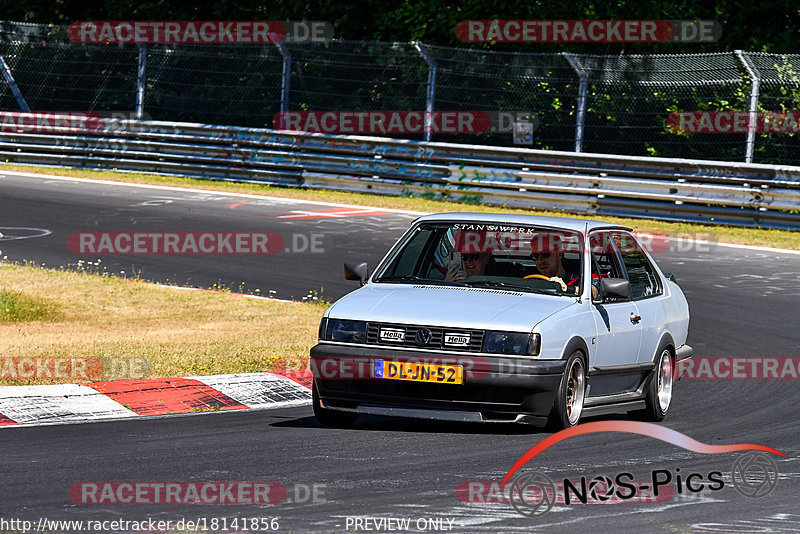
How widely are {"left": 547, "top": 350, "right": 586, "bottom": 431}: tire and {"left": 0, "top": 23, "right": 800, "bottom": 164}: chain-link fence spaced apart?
1242 cm

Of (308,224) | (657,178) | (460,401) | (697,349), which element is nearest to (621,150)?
(657,178)

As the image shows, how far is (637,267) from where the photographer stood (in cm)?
971

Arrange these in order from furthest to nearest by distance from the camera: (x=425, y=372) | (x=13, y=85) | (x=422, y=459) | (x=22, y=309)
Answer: (x=13, y=85), (x=22, y=309), (x=425, y=372), (x=422, y=459)

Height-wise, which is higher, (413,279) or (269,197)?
(413,279)

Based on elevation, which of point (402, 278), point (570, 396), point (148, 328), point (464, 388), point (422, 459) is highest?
point (402, 278)

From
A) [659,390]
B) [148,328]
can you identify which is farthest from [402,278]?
[148,328]

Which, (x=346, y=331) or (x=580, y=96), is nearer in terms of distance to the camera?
(x=346, y=331)

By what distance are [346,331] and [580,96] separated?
1404 cm

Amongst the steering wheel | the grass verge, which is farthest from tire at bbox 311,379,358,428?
the grass verge

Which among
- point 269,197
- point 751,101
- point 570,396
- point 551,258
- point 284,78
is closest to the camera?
point 570,396

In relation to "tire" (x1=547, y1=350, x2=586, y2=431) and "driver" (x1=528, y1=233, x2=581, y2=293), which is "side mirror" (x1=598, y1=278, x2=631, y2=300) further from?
"tire" (x1=547, y1=350, x2=586, y2=431)

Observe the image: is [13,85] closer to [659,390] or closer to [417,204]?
[417,204]

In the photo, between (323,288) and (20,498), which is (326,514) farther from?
(323,288)

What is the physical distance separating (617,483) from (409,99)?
700 inches
